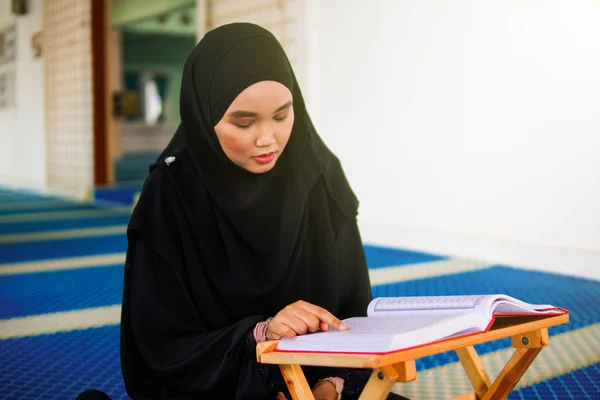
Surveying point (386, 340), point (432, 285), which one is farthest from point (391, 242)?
point (386, 340)

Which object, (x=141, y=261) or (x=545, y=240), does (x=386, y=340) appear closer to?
(x=141, y=261)

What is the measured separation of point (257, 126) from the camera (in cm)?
103

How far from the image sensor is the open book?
770 mm

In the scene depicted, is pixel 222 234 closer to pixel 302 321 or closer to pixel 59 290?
pixel 302 321

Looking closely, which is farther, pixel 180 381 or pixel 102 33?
pixel 102 33

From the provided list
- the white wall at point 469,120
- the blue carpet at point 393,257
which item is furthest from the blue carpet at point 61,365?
the white wall at point 469,120

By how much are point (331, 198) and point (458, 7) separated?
236 cm

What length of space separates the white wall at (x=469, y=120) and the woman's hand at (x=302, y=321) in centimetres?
224

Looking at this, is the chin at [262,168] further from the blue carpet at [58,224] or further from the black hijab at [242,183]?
the blue carpet at [58,224]

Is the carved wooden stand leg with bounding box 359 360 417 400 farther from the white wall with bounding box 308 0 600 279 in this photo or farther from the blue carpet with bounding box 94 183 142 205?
the blue carpet with bounding box 94 183 142 205

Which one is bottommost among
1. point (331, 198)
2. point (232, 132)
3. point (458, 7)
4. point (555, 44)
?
point (331, 198)

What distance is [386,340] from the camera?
757 millimetres

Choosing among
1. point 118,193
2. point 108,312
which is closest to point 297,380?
point 108,312

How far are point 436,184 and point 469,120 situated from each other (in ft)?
1.23
